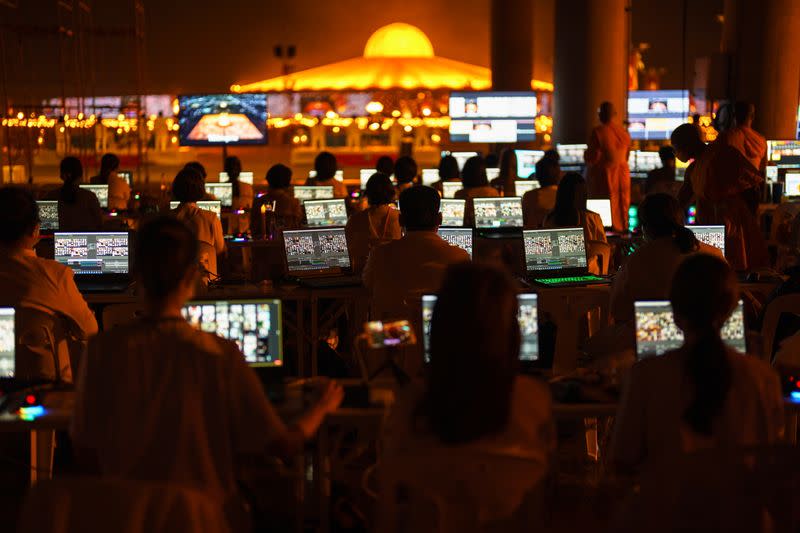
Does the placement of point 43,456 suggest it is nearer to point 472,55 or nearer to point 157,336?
point 157,336

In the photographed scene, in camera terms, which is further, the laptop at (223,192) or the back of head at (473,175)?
the laptop at (223,192)

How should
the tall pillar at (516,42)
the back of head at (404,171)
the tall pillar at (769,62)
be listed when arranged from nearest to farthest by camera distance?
the back of head at (404,171) → the tall pillar at (769,62) → the tall pillar at (516,42)

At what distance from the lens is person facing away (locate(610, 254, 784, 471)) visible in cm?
307

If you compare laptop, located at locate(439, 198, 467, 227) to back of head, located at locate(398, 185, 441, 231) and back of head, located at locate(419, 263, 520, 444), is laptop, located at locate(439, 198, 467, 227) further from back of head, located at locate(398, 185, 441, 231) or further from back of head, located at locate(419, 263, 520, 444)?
back of head, located at locate(419, 263, 520, 444)

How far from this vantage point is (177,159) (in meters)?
29.1

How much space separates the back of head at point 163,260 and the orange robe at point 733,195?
6.63 meters

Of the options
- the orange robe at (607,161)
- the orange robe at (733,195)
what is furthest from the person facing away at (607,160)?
the orange robe at (733,195)

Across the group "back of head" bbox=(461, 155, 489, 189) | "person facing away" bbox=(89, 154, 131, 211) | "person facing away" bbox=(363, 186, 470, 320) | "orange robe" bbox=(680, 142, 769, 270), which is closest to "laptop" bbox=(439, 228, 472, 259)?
"person facing away" bbox=(363, 186, 470, 320)

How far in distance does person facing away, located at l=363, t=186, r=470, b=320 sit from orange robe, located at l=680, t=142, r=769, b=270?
3.92m

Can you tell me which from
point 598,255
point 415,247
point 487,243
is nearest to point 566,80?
point 487,243

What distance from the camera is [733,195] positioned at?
9.02 m

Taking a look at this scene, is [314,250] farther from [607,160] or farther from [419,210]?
[607,160]

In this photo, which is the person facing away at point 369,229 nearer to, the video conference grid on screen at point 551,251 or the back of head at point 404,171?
the video conference grid on screen at point 551,251

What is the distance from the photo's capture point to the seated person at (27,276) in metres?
4.92
